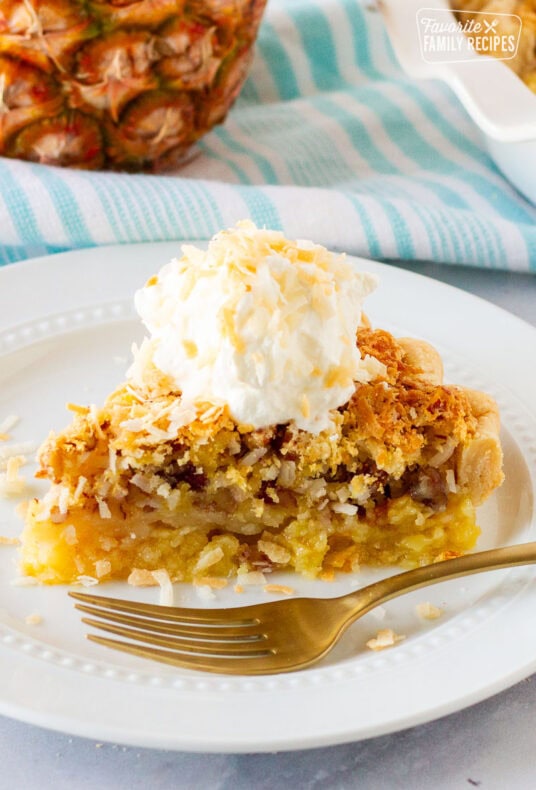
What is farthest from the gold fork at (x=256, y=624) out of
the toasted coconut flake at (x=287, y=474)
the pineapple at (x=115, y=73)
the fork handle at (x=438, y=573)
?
the pineapple at (x=115, y=73)

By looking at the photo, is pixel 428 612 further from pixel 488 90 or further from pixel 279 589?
pixel 488 90

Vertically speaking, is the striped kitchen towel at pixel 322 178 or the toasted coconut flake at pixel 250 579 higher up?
the striped kitchen towel at pixel 322 178

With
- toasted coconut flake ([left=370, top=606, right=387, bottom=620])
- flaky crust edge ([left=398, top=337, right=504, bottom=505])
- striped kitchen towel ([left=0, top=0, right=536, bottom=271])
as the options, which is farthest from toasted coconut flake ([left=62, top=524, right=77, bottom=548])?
striped kitchen towel ([left=0, top=0, right=536, bottom=271])

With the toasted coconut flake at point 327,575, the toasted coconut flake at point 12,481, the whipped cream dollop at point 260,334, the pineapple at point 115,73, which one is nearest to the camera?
the whipped cream dollop at point 260,334

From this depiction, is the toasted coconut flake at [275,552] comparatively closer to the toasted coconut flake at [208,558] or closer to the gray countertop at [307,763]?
the toasted coconut flake at [208,558]

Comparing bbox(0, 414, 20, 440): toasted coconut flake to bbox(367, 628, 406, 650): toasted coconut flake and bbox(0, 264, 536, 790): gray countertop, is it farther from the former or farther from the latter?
bbox(367, 628, 406, 650): toasted coconut flake

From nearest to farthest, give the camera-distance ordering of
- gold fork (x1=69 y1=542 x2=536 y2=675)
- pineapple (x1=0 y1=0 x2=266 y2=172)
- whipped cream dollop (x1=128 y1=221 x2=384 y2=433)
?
1. gold fork (x1=69 y1=542 x2=536 y2=675)
2. whipped cream dollop (x1=128 y1=221 x2=384 y2=433)
3. pineapple (x1=0 y1=0 x2=266 y2=172)
